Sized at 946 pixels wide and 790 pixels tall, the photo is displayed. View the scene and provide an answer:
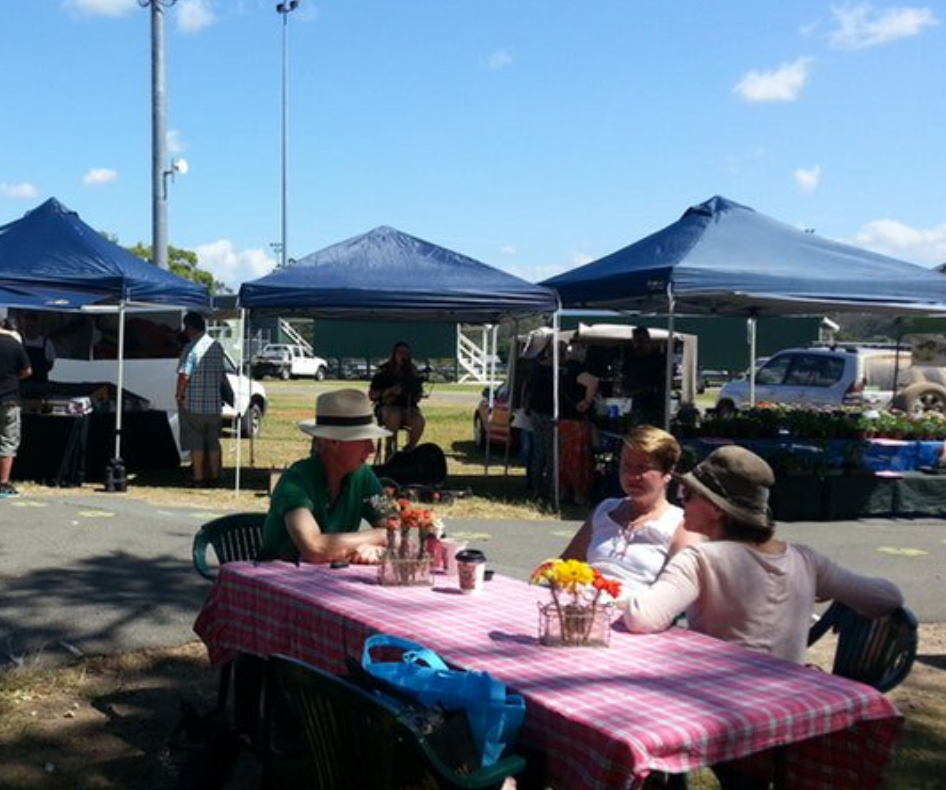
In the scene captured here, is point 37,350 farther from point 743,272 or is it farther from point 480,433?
point 743,272

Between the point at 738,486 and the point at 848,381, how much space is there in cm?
1586

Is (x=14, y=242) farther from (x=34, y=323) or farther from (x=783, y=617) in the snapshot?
(x=783, y=617)

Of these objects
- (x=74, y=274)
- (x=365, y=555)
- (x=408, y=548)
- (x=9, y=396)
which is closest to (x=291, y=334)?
(x=74, y=274)

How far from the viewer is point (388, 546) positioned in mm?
3994

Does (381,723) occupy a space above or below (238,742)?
above

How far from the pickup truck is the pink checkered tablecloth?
135ft

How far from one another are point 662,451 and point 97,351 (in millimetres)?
12471

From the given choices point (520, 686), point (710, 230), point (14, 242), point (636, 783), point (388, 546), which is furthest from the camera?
point (14, 242)

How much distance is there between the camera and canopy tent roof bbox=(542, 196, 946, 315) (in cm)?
1024

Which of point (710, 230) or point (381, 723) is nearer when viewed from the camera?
point (381, 723)

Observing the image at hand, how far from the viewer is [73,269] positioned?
11188mm

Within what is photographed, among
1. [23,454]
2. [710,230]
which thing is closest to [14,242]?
[23,454]

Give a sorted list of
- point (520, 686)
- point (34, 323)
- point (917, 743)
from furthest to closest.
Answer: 1. point (34, 323)
2. point (917, 743)
3. point (520, 686)

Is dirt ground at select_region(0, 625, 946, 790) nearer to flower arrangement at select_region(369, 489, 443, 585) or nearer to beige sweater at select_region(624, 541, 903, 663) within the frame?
flower arrangement at select_region(369, 489, 443, 585)
